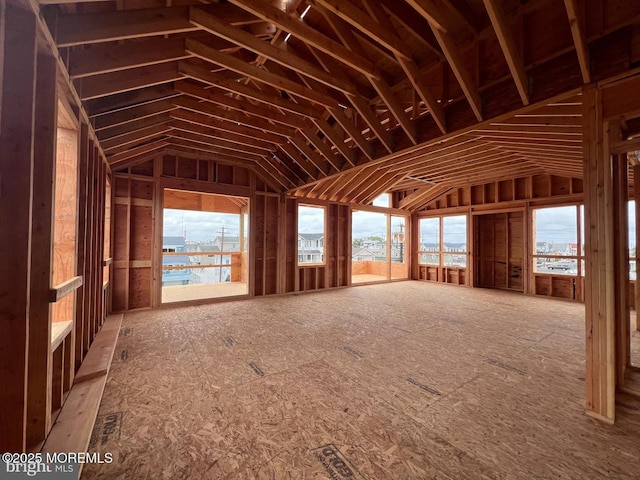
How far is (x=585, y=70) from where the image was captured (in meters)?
2.30

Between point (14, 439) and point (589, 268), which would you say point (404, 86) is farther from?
point (14, 439)

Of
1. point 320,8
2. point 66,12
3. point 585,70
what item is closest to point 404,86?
point 320,8

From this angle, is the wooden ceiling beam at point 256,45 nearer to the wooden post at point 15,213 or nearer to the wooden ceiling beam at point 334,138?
the wooden ceiling beam at point 334,138

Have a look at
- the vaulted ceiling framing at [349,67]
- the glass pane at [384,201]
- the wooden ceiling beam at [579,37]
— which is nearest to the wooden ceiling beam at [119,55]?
the vaulted ceiling framing at [349,67]

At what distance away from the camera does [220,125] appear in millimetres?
4582

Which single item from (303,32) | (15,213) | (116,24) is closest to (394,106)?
(303,32)

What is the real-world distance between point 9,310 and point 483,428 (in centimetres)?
333

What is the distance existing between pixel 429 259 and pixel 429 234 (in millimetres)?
1008

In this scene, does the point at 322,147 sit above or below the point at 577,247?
above

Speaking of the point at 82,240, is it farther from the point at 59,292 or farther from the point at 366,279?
the point at 366,279

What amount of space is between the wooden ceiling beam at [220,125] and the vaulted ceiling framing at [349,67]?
Result: 2 centimetres

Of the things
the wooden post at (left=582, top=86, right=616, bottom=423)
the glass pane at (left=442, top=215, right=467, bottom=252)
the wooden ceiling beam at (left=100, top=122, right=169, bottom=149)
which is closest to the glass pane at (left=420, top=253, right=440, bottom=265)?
the glass pane at (left=442, top=215, right=467, bottom=252)

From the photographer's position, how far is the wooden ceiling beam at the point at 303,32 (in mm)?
2297

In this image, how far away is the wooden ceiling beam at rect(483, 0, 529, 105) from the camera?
2.15 metres
